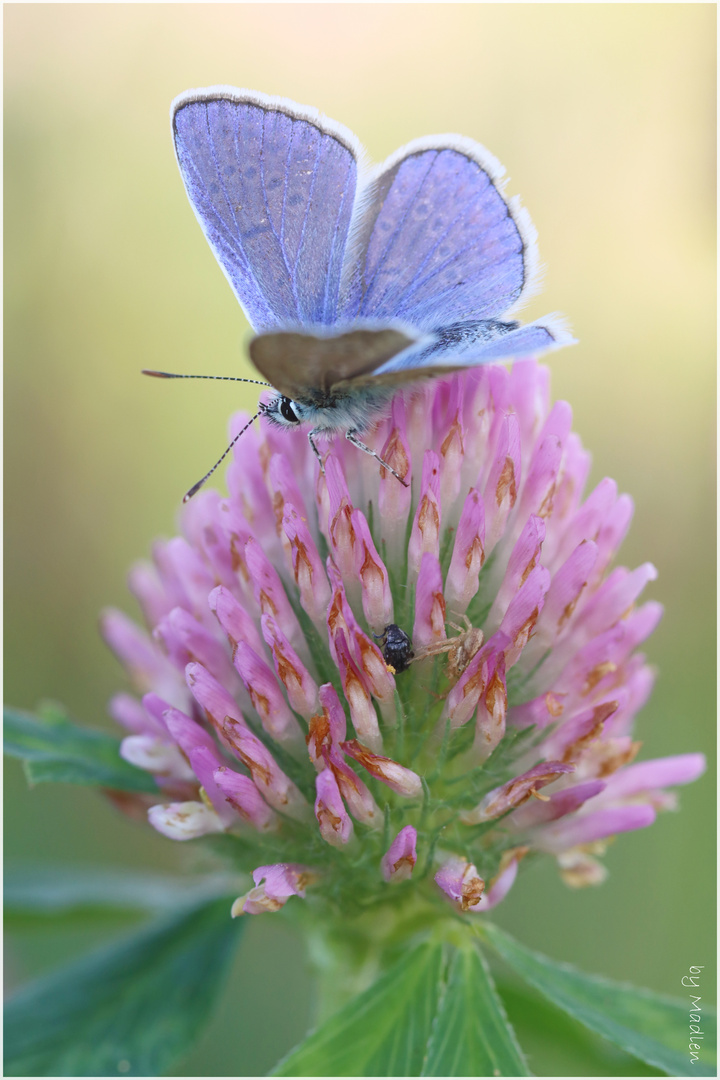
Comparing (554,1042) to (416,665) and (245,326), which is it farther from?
(245,326)

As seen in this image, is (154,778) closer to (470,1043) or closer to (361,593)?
(361,593)

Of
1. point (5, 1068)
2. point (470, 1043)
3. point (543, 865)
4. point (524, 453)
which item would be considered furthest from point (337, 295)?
point (543, 865)

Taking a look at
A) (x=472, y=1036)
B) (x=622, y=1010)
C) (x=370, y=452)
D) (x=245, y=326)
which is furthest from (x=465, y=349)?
(x=245, y=326)

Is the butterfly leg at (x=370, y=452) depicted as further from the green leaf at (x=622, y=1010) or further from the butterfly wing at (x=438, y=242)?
the green leaf at (x=622, y=1010)

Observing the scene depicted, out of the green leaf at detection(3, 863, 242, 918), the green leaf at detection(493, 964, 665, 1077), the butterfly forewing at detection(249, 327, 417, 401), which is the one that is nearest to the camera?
the butterfly forewing at detection(249, 327, 417, 401)

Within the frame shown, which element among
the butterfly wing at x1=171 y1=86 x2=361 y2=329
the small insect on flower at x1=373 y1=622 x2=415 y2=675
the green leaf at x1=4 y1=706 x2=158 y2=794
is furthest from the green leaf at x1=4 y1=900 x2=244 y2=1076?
the butterfly wing at x1=171 y1=86 x2=361 y2=329

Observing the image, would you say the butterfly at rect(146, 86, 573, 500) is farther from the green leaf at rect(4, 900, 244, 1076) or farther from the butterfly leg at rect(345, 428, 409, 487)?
the green leaf at rect(4, 900, 244, 1076)
